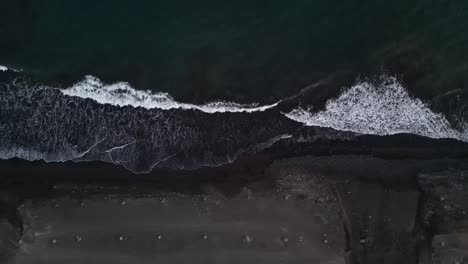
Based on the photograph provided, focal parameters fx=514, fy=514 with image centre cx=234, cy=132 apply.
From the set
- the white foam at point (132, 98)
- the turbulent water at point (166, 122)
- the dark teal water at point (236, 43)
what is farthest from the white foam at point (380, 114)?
the white foam at point (132, 98)

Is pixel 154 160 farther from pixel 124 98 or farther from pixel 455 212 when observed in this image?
pixel 455 212

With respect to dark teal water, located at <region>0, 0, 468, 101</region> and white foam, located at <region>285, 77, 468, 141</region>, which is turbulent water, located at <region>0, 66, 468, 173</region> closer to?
white foam, located at <region>285, 77, 468, 141</region>

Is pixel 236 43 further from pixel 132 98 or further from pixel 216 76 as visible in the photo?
pixel 132 98

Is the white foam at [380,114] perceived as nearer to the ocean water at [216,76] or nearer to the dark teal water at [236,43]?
the ocean water at [216,76]

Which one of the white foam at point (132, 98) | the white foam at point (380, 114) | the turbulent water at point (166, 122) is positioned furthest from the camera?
the white foam at point (380, 114)

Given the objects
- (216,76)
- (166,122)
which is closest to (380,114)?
(216,76)

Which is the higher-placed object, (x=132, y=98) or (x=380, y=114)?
(x=132, y=98)
